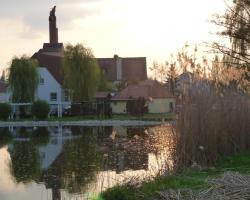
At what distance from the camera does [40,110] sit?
48938 millimetres

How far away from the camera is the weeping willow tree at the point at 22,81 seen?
5441 cm

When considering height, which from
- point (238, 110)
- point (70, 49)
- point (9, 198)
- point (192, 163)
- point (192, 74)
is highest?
point (70, 49)

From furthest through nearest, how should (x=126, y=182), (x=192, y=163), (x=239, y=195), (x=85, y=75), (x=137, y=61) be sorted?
(x=137, y=61), (x=85, y=75), (x=192, y=163), (x=126, y=182), (x=239, y=195)

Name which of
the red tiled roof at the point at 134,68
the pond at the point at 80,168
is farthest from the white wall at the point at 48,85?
the pond at the point at 80,168

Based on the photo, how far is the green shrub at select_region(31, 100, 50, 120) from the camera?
49.0 meters

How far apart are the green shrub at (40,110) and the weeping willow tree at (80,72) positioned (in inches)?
259

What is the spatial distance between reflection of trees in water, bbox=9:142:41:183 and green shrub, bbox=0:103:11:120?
1031 inches

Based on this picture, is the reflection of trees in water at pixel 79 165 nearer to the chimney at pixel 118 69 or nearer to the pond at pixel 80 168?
the pond at pixel 80 168

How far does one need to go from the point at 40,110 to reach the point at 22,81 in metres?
6.41

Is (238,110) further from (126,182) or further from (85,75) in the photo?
(85,75)

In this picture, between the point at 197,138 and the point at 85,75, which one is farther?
the point at 85,75

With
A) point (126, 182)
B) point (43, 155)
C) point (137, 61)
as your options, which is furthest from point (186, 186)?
point (137, 61)

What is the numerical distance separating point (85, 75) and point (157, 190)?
48159mm

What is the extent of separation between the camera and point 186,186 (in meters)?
8.48
